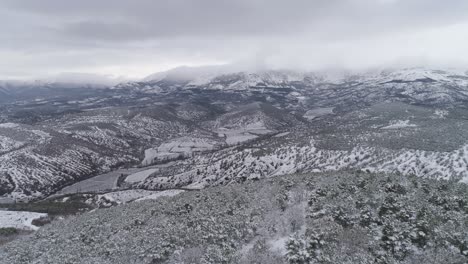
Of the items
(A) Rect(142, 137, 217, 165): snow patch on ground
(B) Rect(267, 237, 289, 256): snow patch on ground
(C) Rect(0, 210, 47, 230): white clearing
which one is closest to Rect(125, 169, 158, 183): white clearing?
(A) Rect(142, 137, 217, 165): snow patch on ground

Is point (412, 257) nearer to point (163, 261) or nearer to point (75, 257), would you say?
point (163, 261)

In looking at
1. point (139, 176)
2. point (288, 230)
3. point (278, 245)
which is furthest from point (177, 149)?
point (278, 245)

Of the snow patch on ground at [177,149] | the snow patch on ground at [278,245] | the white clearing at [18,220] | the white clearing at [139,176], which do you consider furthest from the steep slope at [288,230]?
the snow patch on ground at [177,149]

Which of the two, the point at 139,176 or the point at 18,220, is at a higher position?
the point at 18,220

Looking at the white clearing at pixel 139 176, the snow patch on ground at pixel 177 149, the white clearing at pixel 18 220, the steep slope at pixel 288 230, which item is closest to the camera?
the steep slope at pixel 288 230

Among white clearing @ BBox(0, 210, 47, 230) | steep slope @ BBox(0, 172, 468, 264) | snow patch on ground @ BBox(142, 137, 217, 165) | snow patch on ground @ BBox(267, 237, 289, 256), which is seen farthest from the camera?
snow patch on ground @ BBox(142, 137, 217, 165)

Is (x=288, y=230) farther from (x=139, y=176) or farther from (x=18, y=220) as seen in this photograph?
(x=139, y=176)

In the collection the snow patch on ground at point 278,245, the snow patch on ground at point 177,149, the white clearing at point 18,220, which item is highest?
the snow patch on ground at point 278,245

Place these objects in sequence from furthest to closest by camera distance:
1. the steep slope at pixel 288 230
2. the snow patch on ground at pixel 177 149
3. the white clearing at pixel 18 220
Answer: the snow patch on ground at pixel 177 149 → the white clearing at pixel 18 220 → the steep slope at pixel 288 230

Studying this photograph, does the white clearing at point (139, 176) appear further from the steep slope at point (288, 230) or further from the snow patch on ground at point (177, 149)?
the steep slope at point (288, 230)

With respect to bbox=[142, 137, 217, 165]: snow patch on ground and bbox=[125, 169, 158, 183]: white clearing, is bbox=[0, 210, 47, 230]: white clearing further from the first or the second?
bbox=[142, 137, 217, 165]: snow patch on ground

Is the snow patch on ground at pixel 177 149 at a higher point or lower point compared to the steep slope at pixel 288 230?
lower
